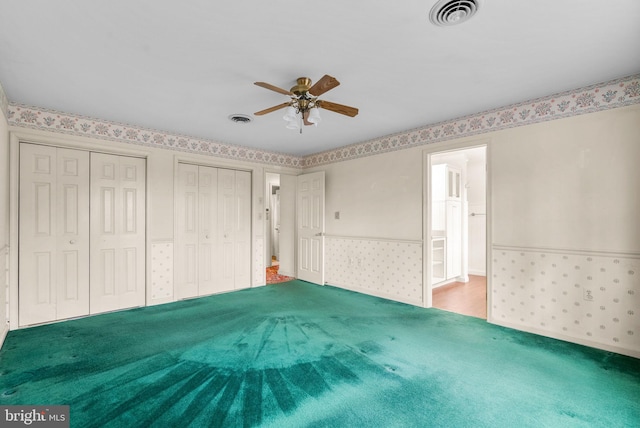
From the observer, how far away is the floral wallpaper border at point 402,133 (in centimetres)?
280

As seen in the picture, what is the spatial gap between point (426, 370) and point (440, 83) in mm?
2469

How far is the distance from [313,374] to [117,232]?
126 inches

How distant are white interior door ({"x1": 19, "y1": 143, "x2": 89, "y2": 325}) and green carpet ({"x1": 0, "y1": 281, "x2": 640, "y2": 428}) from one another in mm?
292

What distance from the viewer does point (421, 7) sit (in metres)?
1.79

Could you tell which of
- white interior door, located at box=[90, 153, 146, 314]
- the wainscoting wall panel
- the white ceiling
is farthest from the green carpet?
the white ceiling

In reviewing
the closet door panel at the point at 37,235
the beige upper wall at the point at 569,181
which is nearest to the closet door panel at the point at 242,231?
the closet door panel at the point at 37,235

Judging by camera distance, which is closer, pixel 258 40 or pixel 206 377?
pixel 258 40

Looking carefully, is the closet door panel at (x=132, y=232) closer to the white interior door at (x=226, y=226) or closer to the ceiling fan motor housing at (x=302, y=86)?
the white interior door at (x=226, y=226)

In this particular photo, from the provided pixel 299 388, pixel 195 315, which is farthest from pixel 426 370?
pixel 195 315

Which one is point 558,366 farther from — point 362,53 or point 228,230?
point 228,230

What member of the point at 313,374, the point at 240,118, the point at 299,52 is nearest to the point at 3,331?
the point at 313,374

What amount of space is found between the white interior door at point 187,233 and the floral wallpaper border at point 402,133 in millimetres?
444

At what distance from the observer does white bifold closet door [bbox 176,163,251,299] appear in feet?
14.9

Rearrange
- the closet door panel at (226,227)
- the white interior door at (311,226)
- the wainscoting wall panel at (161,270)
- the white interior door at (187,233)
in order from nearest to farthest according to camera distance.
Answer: the wainscoting wall panel at (161,270), the white interior door at (187,233), the closet door panel at (226,227), the white interior door at (311,226)
